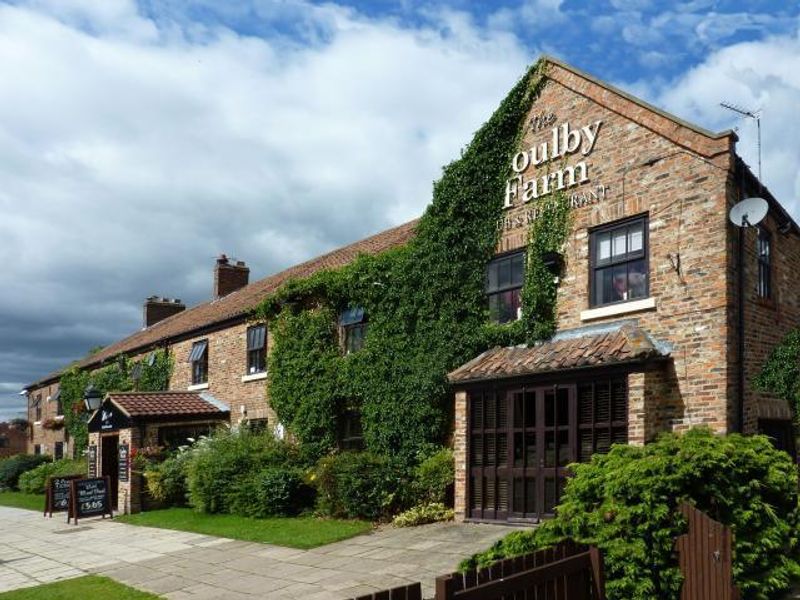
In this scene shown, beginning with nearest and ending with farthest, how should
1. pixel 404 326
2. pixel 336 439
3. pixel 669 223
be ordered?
pixel 669 223 → pixel 404 326 → pixel 336 439

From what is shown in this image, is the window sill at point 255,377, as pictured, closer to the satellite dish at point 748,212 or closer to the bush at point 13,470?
the satellite dish at point 748,212

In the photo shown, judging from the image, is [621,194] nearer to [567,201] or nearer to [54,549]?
[567,201]

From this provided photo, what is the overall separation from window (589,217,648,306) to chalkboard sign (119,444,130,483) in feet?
45.5

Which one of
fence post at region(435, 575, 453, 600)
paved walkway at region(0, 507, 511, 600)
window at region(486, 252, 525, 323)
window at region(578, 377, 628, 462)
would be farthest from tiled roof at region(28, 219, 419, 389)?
fence post at region(435, 575, 453, 600)

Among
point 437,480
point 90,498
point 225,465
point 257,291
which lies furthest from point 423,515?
point 257,291

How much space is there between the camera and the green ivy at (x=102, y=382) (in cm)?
2848

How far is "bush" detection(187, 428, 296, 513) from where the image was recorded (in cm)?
1808

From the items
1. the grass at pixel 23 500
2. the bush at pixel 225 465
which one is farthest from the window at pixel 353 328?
the grass at pixel 23 500

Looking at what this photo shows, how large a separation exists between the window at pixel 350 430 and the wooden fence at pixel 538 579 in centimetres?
1191

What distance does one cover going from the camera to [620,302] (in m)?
12.9

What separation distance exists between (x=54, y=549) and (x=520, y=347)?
9.99 meters

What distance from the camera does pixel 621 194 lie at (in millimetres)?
13125

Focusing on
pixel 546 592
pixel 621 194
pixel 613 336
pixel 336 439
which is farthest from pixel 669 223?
pixel 336 439

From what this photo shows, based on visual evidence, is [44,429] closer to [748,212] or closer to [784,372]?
[784,372]
